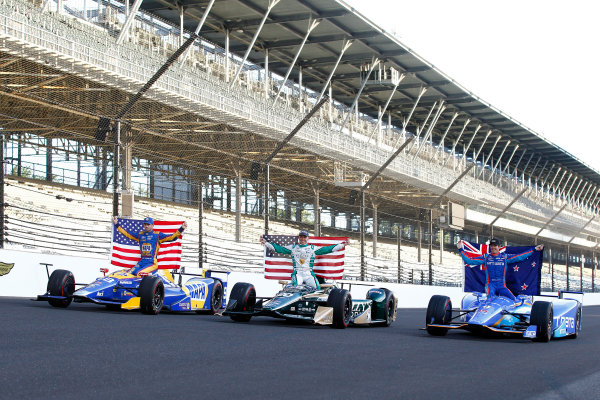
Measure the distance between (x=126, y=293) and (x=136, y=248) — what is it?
196cm

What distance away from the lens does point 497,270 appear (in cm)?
1376

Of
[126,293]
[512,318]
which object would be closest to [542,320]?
[512,318]

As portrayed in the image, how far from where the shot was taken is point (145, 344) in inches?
346

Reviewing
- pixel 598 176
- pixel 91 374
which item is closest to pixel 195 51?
pixel 91 374

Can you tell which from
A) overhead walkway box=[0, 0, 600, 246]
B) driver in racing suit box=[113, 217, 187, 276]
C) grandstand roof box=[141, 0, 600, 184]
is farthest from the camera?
grandstand roof box=[141, 0, 600, 184]

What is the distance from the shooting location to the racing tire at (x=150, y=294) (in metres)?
13.5

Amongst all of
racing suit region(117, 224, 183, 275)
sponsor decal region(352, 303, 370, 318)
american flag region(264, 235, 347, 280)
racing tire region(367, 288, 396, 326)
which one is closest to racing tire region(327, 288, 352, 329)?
sponsor decal region(352, 303, 370, 318)

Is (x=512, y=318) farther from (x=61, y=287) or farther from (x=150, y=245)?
(x=61, y=287)

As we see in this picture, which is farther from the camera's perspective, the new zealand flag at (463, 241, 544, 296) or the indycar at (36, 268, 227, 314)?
the new zealand flag at (463, 241, 544, 296)

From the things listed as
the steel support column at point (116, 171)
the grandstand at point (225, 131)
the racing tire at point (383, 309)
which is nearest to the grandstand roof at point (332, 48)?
the grandstand at point (225, 131)

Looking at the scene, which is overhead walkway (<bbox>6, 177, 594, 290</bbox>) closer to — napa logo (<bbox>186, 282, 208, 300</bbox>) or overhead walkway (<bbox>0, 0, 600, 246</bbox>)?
overhead walkway (<bbox>0, 0, 600, 246</bbox>)

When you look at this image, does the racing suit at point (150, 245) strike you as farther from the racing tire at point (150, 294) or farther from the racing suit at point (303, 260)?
the racing suit at point (303, 260)

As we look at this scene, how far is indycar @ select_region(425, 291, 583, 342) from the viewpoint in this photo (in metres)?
12.5

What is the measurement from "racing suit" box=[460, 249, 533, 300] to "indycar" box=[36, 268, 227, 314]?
16.3ft
